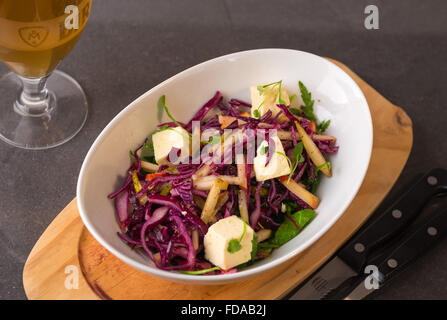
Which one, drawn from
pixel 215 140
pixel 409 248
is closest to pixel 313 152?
pixel 215 140

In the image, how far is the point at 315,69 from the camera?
107 inches

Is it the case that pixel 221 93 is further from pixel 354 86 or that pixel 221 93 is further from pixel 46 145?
pixel 46 145

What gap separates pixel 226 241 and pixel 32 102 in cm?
132

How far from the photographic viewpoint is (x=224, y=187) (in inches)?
92.7

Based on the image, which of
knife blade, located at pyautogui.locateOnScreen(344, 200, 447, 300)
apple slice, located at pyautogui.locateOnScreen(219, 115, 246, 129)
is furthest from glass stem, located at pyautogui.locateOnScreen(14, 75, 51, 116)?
knife blade, located at pyautogui.locateOnScreen(344, 200, 447, 300)

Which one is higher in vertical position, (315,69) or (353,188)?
(315,69)

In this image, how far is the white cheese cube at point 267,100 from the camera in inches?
102

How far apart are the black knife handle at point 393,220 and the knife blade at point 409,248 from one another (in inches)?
2.3

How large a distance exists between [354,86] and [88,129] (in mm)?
1243

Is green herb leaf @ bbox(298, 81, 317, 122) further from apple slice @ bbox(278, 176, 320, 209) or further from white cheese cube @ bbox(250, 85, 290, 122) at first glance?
apple slice @ bbox(278, 176, 320, 209)

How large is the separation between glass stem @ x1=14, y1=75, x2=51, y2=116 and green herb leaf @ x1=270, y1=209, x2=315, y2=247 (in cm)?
130

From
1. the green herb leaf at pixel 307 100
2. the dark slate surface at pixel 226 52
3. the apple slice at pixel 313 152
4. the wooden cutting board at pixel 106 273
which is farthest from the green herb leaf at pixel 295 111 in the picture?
the dark slate surface at pixel 226 52

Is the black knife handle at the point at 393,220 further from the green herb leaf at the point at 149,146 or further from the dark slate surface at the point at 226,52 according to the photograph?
the green herb leaf at the point at 149,146
